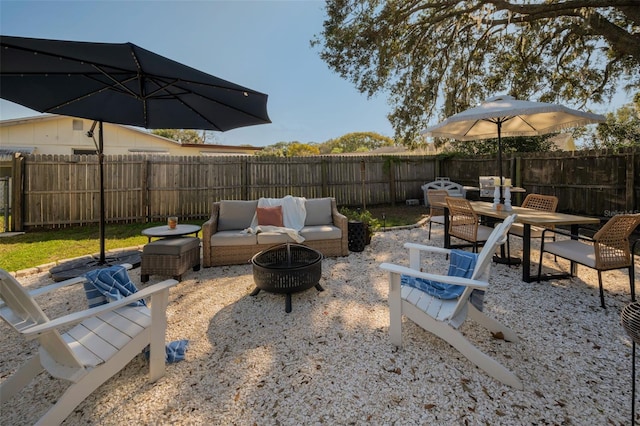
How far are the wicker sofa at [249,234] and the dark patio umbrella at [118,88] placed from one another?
128cm

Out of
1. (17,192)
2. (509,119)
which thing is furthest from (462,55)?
(17,192)

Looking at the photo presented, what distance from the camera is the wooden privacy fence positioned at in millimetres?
→ 6172

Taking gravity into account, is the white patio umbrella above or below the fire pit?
above

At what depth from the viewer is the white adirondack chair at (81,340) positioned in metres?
1.37

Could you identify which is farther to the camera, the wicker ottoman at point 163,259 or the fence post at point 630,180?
the fence post at point 630,180

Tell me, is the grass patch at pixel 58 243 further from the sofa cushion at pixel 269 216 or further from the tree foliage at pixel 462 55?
the tree foliage at pixel 462 55

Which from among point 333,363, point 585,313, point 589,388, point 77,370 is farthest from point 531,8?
point 77,370

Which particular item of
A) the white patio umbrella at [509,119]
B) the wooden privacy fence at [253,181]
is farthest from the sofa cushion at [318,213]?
the white patio umbrella at [509,119]

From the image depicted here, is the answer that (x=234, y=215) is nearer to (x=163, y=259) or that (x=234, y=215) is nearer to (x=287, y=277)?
(x=163, y=259)

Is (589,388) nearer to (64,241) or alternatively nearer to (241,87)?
(241,87)

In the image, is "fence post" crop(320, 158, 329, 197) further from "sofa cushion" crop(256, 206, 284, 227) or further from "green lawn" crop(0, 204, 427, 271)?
"sofa cushion" crop(256, 206, 284, 227)

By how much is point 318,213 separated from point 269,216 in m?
0.81

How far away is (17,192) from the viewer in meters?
6.18

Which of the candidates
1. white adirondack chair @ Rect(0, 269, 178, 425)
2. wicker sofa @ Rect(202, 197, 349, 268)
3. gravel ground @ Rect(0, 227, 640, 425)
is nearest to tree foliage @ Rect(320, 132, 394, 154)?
wicker sofa @ Rect(202, 197, 349, 268)
